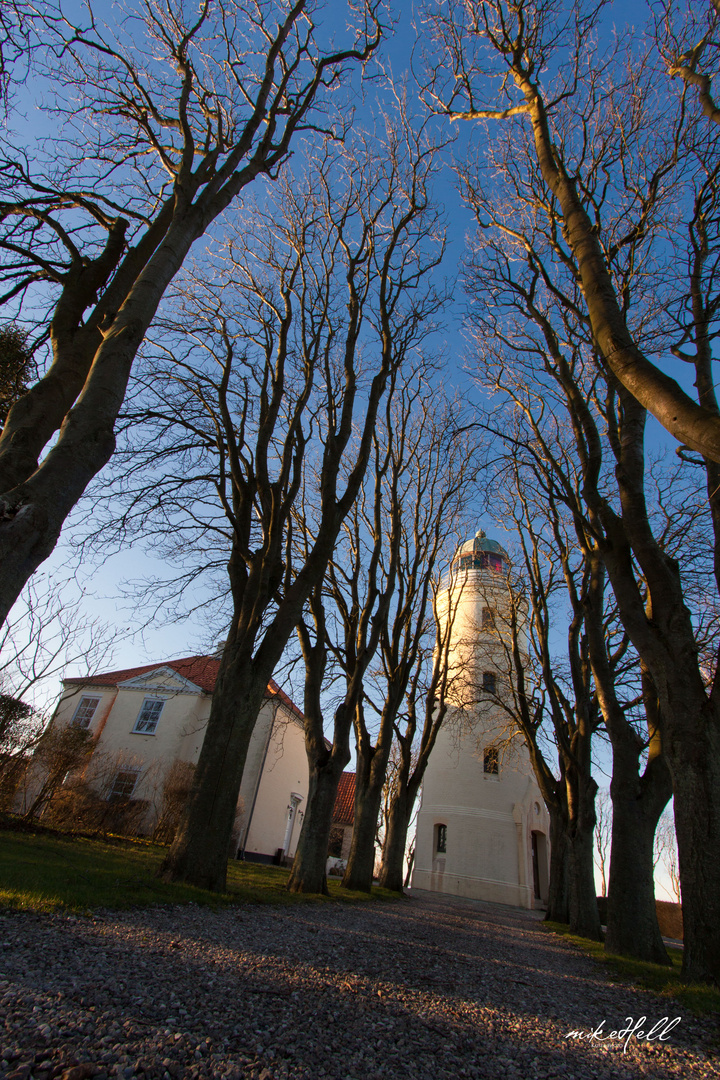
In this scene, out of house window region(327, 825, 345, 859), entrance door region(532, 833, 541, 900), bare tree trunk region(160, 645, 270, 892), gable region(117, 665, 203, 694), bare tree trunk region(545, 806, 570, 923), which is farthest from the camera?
house window region(327, 825, 345, 859)

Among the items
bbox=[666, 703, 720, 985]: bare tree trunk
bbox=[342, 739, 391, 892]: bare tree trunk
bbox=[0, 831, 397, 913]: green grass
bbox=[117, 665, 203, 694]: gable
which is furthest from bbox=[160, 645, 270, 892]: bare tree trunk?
bbox=[117, 665, 203, 694]: gable

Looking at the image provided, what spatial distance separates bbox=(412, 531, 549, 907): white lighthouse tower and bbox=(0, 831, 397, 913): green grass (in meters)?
15.6

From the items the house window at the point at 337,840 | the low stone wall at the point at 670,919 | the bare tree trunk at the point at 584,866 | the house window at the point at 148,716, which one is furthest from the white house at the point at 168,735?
the low stone wall at the point at 670,919

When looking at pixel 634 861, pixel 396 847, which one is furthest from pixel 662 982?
pixel 396 847

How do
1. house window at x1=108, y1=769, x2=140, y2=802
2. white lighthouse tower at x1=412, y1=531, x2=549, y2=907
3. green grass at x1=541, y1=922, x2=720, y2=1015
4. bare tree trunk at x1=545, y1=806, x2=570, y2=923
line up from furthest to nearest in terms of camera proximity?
1. white lighthouse tower at x1=412, y1=531, x2=549, y2=907
2. house window at x1=108, y1=769, x2=140, y2=802
3. bare tree trunk at x1=545, y1=806, x2=570, y2=923
4. green grass at x1=541, y1=922, x2=720, y2=1015

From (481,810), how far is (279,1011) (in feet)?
79.7

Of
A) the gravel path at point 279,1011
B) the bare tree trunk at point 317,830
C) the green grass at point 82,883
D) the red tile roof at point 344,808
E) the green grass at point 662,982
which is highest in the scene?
the red tile roof at point 344,808

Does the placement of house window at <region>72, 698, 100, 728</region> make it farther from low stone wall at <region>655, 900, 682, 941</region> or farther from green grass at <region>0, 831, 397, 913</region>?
low stone wall at <region>655, 900, 682, 941</region>

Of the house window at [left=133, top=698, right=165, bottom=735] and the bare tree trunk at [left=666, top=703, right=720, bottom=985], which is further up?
the house window at [left=133, top=698, right=165, bottom=735]

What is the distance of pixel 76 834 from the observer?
36.9 ft

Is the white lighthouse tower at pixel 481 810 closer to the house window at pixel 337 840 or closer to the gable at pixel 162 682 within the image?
the house window at pixel 337 840

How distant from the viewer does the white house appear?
20172mm

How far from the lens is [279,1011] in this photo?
2795mm

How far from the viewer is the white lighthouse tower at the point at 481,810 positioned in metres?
23.1
